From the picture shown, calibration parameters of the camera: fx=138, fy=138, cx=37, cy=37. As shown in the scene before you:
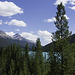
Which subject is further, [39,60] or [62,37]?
[39,60]

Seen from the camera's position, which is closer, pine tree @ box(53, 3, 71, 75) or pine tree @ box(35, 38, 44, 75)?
pine tree @ box(53, 3, 71, 75)

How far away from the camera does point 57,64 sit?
2689 cm

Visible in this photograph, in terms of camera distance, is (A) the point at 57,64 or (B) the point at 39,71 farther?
(B) the point at 39,71

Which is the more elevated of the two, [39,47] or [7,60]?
[39,47]

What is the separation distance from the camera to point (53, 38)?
91.6ft

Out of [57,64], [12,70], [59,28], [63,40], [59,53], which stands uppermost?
[59,28]

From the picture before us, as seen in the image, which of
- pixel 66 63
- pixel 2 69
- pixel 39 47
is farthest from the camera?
pixel 2 69

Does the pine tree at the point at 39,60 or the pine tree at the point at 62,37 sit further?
the pine tree at the point at 39,60

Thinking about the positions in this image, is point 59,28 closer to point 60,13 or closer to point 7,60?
point 60,13

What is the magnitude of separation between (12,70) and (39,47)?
26226 mm

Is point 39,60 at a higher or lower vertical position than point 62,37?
lower

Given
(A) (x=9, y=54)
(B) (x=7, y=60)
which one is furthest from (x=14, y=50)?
(B) (x=7, y=60)

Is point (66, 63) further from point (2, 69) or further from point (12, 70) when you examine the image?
point (2, 69)

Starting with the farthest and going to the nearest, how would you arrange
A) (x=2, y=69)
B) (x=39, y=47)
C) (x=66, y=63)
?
(x=2, y=69), (x=39, y=47), (x=66, y=63)
